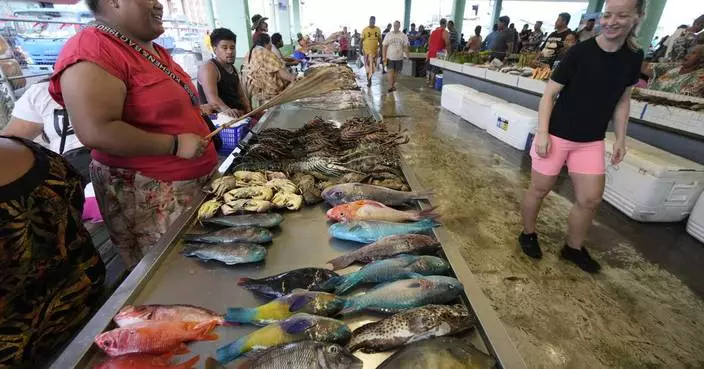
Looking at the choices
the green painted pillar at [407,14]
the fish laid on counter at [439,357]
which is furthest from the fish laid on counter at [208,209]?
the green painted pillar at [407,14]

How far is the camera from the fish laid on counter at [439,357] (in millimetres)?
833

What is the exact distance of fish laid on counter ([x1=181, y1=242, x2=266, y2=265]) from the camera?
1274 mm

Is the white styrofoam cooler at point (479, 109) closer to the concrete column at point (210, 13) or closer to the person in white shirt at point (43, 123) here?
the person in white shirt at point (43, 123)

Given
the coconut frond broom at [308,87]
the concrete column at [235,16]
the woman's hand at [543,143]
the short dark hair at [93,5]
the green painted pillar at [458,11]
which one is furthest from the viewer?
the green painted pillar at [458,11]

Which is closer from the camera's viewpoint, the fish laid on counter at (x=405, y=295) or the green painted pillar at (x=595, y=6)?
the fish laid on counter at (x=405, y=295)

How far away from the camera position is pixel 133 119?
1437 millimetres

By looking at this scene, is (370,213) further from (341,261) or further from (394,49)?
(394,49)

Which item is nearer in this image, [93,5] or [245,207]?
[93,5]

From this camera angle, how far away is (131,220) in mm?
1715

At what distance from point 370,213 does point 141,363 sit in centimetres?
99

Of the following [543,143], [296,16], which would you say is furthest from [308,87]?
[296,16]

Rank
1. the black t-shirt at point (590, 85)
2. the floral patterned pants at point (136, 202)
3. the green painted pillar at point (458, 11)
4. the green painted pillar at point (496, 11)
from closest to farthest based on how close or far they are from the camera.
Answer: the floral patterned pants at point (136, 202) < the black t-shirt at point (590, 85) < the green painted pillar at point (458, 11) < the green painted pillar at point (496, 11)

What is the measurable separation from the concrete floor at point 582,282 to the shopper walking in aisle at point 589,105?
0.52 m

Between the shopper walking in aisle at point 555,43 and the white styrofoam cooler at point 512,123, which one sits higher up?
the shopper walking in aisle at point 555,43
